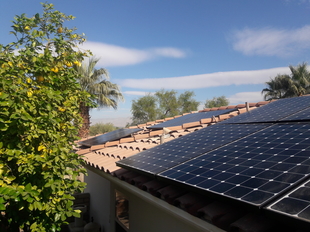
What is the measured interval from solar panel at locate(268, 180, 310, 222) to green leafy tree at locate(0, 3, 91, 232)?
3.23 m

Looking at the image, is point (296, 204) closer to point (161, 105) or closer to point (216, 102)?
point (161, 105)

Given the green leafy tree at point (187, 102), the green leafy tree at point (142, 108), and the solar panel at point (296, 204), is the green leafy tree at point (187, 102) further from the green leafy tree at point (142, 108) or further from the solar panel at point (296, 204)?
the solar panel at point (296, 204)

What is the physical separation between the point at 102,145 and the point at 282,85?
25.4 m

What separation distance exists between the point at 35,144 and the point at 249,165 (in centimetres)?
365

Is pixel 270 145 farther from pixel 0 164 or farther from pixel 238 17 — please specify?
pixel 238 17

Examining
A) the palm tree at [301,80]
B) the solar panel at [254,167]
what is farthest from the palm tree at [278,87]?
the solar panel at [254,167]

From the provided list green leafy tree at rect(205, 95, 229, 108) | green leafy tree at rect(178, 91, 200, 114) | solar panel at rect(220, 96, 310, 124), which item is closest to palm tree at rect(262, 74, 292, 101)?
solar panel at rect(220, 96, 310, 124)

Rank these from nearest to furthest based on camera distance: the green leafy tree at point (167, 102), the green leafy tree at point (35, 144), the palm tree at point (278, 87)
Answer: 1. the green leafy tree at point (35, 144)
2. the palm tree at point (278, 87)
3. the green leafy tree at point (167, 102)

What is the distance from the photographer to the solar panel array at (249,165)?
234 centimetres

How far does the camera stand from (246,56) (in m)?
37.2

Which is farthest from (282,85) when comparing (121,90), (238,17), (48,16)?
(48,16)

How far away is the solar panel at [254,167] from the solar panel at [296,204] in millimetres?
99

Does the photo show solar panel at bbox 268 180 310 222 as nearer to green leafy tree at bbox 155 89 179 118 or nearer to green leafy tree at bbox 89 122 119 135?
green leafy tree at bbox 89 122 119 135

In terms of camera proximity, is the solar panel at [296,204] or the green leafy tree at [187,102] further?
the green leafy tree at [187,102]
